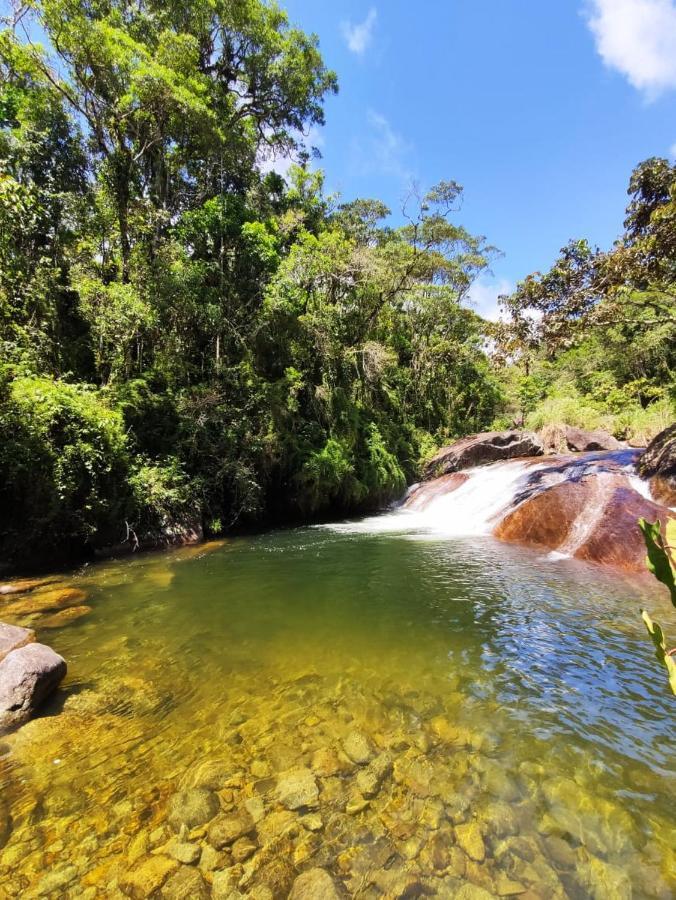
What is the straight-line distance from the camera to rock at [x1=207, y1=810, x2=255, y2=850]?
247cm

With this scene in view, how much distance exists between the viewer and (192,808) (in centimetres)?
267

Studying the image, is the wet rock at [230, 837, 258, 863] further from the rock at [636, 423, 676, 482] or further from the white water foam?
the rock at [636, 423, 676, 482]

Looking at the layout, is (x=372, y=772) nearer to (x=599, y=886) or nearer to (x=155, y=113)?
(x=599, y=886)

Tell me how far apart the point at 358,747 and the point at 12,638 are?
145 inches

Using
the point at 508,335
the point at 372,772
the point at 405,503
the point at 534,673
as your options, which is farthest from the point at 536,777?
the point at 405,503

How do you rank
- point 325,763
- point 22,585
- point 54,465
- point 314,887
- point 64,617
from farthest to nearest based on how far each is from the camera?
point 54,465
point 22,585
point 64,617
point 325,763
point 314,887

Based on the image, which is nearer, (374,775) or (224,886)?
(224,886)

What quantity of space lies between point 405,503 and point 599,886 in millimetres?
14845

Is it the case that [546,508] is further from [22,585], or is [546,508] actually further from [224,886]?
[22,585]

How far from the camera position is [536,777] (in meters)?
2.88

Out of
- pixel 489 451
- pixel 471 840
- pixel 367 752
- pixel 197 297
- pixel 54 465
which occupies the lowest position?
pixel 471 840

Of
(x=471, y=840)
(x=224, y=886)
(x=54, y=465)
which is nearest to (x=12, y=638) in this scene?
(x=224, y=886)

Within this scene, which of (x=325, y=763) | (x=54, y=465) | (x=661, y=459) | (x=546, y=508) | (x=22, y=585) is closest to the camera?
(x=325, y=763)

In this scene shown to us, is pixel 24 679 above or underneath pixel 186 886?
above
